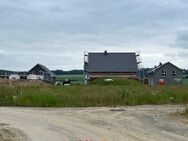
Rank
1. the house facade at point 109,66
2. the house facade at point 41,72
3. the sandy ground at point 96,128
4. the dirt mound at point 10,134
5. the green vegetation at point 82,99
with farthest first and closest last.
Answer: the house facade at point 41,72
the house facade at point 109,66
the green vegetation at point 82,99
the sandy ground at point 96,128
the dirt mound at point 10,134

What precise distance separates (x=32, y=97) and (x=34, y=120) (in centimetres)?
1118

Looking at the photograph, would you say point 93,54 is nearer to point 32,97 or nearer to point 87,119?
point 32,97

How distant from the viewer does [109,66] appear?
260ft

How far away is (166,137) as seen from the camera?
14609 mm

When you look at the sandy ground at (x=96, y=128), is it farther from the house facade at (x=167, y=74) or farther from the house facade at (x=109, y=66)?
the house facade at (x=167, y=74)

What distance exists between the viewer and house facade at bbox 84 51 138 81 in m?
78.6

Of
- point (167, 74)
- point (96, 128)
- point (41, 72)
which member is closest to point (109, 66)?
point (167, 74)

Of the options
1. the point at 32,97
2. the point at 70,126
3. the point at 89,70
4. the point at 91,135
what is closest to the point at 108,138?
the point at 91,135

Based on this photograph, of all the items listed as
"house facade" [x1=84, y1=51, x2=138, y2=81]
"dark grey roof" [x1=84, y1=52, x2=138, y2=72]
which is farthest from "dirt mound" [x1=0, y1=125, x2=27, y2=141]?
→ "dark grey roof" [x1=84, y1=52, x2=138, y2=72]

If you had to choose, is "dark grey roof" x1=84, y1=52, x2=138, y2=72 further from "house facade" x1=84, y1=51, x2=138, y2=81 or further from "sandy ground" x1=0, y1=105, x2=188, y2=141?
"sandy ground" x1=0, y1=105, x2=188, y2=141

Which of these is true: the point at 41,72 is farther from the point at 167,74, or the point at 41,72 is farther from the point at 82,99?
the point at 82,99

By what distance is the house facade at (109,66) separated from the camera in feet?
258

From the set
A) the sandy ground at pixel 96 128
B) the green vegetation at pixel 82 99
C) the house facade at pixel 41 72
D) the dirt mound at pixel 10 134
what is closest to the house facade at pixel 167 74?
the house facade at pixel 41 72

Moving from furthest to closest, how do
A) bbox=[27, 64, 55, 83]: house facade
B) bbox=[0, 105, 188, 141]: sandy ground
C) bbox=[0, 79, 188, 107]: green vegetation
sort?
bbox=[27, 64, 55, 83]: house facade < bbox=[0, 79, 188, 107]: green vegetation < bbox=[0, 105, 188, 141]: sandy ground
